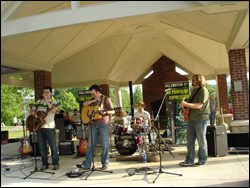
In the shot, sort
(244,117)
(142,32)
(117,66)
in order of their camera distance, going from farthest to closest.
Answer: (117,66) < (142,32) < (244,117)

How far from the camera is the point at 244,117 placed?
9859mm

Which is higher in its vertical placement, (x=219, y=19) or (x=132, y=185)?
(x=219, y=19)

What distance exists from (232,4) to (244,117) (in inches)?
204

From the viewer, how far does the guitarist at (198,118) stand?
23.3ft

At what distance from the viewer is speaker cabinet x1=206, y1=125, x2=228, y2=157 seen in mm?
8469

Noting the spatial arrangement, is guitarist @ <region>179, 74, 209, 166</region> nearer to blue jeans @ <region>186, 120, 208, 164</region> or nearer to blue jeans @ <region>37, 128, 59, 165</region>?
blue jeans @ <region>186, 120, 208, 164</region>

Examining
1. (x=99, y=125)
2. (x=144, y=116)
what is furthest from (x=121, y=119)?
(x=99, y=125)

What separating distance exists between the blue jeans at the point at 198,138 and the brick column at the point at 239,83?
117 inches

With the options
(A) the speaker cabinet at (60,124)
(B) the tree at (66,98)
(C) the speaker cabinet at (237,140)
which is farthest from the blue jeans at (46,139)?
(B) the tree at (66,98)

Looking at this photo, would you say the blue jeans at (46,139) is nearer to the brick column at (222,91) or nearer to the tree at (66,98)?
the brick column at (222,91)

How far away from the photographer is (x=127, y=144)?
9344 mm

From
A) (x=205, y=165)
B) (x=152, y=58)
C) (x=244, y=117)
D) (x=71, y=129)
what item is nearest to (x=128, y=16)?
(x=205, y=165)

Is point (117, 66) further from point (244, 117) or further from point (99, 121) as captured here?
point (99, 121)

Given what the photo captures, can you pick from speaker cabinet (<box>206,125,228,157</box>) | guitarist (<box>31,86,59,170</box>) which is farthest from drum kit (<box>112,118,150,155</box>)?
guitarist (<box>31,86,59,170</box>)
